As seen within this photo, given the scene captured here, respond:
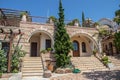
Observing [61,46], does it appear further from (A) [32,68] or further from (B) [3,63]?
(B) [3,63]

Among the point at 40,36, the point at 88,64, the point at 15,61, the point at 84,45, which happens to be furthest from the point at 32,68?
the point at 84,45

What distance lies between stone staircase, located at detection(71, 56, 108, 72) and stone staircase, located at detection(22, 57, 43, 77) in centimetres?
376

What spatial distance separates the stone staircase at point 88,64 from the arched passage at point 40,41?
3812mm

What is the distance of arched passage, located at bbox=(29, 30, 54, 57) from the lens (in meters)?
17.1

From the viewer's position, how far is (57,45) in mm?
14031

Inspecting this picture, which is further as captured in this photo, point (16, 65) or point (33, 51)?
point (33, 51)

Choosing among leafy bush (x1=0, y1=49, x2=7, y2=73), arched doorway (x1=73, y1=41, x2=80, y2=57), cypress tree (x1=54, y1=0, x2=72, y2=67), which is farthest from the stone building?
leafy bush (x1=0, y1=49, x2=7, y2=73)

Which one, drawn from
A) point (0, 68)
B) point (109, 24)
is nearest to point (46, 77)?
point (0, 68)

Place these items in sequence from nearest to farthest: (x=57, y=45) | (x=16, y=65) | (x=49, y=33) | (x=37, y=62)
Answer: (x=16, y=65) → (x=37, y=62) → (x=57, y=45) → (x=49, y=33)

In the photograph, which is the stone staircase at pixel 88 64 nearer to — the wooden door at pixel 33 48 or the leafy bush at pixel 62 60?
the leafy bush at pixel 62 60

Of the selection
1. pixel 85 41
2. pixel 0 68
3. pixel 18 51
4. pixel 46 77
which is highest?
pixel 85 41

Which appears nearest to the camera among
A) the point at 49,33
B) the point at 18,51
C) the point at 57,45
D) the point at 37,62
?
the point at 18,51

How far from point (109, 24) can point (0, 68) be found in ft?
67.0

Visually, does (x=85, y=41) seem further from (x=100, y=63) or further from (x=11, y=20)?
(x=11, y=20)
